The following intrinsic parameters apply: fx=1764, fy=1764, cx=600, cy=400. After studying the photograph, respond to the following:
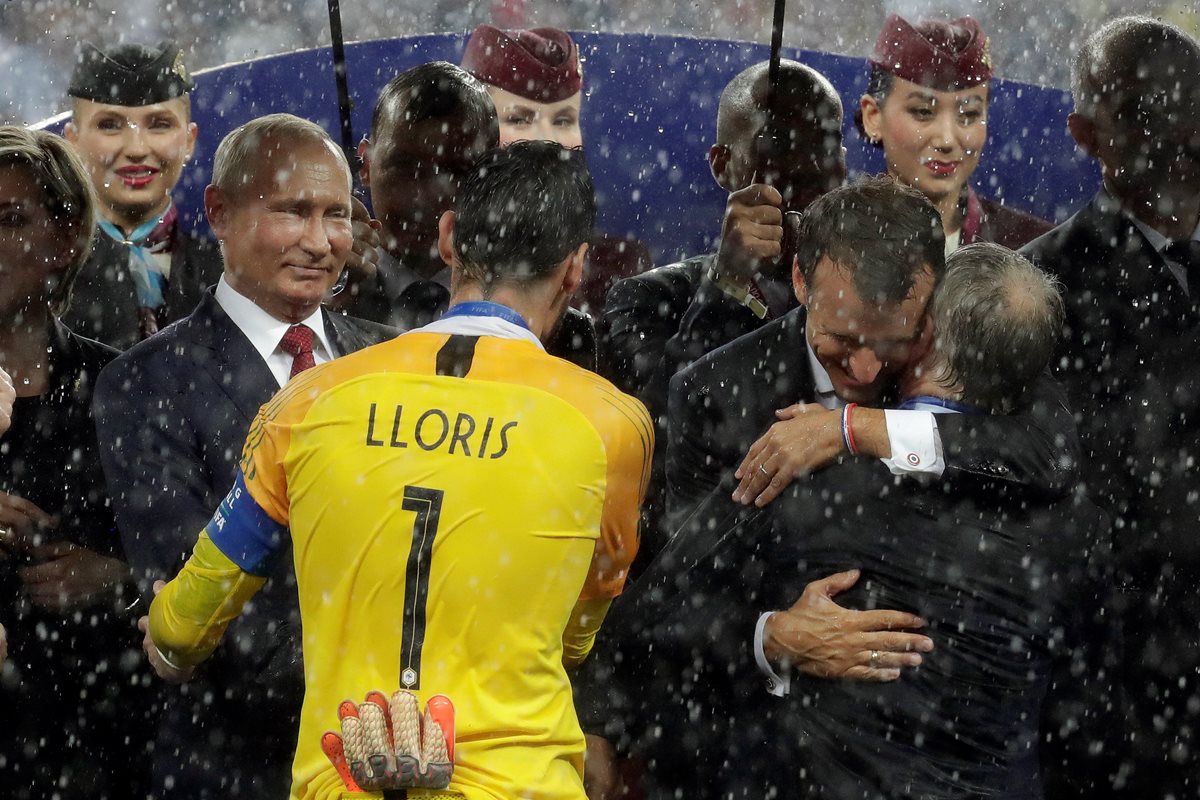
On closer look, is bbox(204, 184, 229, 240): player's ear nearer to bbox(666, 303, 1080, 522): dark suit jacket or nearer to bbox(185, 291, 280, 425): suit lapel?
bbox(185, 291, 280, 425): suit lapel

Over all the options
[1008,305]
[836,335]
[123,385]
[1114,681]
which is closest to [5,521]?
[123,385]

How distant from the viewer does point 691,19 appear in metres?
12.0

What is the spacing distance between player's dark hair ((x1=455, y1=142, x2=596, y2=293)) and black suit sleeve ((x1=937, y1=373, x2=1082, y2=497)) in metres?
0.68

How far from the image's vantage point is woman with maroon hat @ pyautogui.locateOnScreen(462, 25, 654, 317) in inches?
179

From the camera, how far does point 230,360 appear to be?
124 inches

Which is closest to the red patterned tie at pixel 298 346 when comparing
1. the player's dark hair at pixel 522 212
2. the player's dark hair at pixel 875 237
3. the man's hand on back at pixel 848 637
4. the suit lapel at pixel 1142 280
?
the player's dark hair at pixel 522 212

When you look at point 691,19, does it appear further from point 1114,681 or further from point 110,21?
point 1114,681

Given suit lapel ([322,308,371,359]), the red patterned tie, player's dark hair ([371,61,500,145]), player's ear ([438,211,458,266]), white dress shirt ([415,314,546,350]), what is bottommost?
suit lapel ([322,308,371,359])

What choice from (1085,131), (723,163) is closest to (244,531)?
(723,163)

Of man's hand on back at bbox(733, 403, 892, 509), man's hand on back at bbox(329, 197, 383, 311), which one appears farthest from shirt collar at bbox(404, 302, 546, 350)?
man's hand on back at bbox(329, 197, 383, 311)

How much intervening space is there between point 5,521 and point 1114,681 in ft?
6.80

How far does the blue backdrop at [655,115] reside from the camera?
4809 millimetres

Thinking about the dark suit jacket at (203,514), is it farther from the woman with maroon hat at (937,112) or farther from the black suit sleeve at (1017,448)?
the woman with maroon hat at (937,112)

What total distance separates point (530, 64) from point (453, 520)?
2.41 meters
